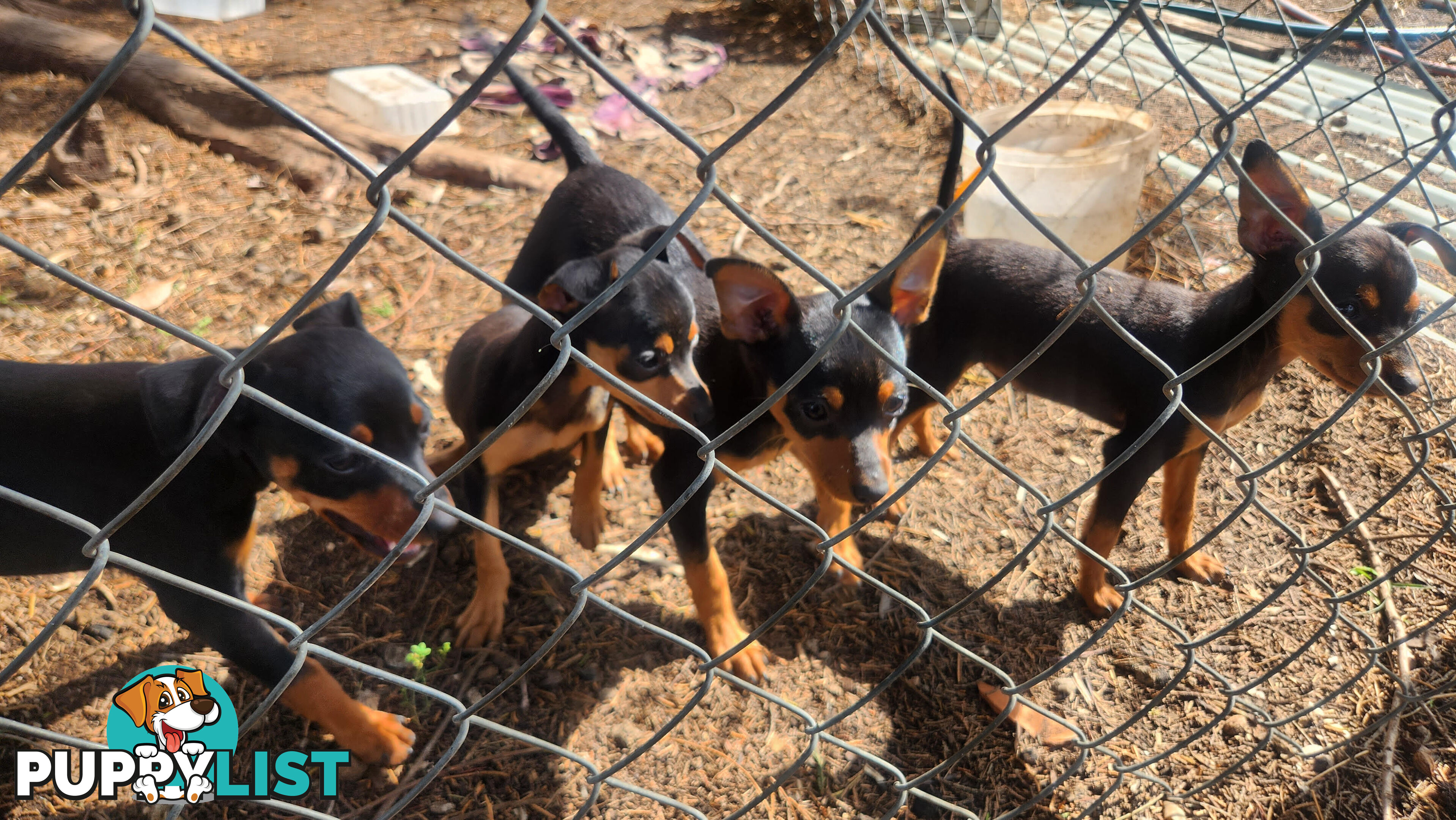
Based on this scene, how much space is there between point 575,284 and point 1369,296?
2420mm

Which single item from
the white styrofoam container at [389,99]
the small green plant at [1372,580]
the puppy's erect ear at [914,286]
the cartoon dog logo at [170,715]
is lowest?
the small green plant at [1372,580]

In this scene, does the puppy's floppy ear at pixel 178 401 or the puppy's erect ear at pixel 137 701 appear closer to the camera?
the puppy's floppy ear at pixel 178 401

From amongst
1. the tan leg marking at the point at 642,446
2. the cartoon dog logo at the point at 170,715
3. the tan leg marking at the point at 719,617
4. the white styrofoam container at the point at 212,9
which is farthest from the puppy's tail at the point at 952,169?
the white styrofoam container at the point at 212,9

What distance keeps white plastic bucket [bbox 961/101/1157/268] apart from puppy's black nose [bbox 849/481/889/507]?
2.37 m

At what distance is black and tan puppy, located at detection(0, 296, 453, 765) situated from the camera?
7.54ft

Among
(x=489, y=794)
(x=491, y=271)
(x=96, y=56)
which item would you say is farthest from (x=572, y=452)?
(x=96, y=56)

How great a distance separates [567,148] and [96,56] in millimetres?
3673

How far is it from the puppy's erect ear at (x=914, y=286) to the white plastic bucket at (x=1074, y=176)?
1.74 meters

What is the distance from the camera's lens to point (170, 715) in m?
2.45

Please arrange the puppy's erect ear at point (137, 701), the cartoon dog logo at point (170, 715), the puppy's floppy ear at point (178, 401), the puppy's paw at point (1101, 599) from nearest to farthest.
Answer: the puppy's floppy ear at point (178, 401), the cartoon dog logo at point (170, 715), the puppy's erect ear at point (137, 701), the puppy's paw at point (1101, 599)

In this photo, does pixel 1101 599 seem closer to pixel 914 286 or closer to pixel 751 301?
pixel 914 286

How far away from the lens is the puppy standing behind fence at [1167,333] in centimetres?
271

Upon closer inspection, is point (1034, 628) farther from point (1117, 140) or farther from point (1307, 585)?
point (1117, 140)

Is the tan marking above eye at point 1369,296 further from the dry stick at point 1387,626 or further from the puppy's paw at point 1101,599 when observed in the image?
the puppy's paw at point 1101,599
